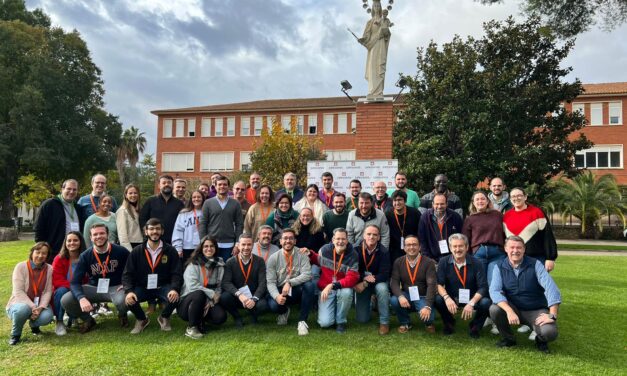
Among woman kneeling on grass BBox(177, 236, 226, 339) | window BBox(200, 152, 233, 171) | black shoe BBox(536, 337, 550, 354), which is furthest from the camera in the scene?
window BBox(200, 152, 233, 171)

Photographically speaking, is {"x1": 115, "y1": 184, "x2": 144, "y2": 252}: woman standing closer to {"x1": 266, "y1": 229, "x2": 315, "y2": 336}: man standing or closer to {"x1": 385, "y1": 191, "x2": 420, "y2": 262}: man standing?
{"x1": 266, "y1": 229, "x2": 315, "y2": 336}: man standing

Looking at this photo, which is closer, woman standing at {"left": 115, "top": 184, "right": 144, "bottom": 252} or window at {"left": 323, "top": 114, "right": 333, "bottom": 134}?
woman standing at {"left": 115, "top": 184, "right": 144, "bottom": 252}

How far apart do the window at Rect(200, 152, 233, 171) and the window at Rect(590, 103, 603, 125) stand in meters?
32.2

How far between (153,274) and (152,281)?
0.29 ft

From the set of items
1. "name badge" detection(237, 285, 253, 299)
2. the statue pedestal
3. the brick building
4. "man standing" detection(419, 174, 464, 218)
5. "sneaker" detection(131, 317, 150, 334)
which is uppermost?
the brick building

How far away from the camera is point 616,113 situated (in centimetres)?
3700

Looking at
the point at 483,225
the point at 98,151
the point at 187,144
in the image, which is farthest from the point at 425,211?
the point at 187,144

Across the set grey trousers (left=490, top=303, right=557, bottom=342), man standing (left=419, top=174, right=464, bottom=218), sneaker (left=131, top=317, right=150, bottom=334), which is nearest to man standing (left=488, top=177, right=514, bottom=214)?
man standing (left=419, top=174, right=464, bottom=218)

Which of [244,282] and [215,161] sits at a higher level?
Result: [215,161]

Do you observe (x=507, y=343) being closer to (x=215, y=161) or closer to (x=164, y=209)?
(x=164, y=209)

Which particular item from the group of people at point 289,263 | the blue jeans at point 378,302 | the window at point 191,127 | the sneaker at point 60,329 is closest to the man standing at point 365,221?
the group of people at point 289,263

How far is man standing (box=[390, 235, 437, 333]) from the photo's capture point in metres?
5.60

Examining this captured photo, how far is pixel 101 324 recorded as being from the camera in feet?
19.8

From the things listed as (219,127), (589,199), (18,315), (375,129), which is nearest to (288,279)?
(18,315)
